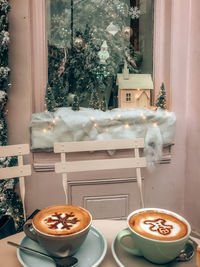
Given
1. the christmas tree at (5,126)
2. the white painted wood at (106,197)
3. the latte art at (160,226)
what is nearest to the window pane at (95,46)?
the christmas tree at (5,126)

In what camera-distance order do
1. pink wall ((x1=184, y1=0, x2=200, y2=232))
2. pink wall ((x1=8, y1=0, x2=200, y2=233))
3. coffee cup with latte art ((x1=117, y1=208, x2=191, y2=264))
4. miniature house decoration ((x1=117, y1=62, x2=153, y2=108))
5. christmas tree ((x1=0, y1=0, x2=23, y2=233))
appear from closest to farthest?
coffee cup with latte art ((x1=117, y1=208, x2=191, y2=264)) < christmas tree ((x1=0, y1=0, x2=23, y2=233)) < pink wall ((x1=8, y1=0, x2=200, y2=233)) < pink wall ((x1=184, y1=0, x2=200, y2=232)) < miniature house decoration ((x1=117, y1=62, x2=153, y2=108))

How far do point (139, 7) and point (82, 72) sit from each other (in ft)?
2.27

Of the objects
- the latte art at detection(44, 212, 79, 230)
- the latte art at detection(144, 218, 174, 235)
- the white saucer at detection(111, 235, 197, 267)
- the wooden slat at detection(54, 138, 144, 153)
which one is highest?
the wooden slat at detection(54, 138, 144, 153)

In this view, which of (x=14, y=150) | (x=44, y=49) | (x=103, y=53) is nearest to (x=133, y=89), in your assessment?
(x=103, y=53)

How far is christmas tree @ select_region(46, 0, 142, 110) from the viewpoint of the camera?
1.98 meters

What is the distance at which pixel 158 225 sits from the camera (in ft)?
2.23

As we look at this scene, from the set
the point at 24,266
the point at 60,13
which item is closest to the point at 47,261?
the point at 24,266

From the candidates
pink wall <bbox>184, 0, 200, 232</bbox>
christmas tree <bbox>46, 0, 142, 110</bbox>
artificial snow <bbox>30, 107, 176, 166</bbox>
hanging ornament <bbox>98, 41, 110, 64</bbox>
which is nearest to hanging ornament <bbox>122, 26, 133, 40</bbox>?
christmas tree <bbox>46, 0, 142, 110</bbox>

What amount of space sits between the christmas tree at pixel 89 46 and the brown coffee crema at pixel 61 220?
4.37ft

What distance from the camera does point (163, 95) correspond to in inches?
77.7

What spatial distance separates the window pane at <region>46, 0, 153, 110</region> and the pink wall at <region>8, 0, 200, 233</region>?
Result: 139 millimetres

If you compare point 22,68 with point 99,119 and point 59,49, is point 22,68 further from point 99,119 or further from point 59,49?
point 99,119

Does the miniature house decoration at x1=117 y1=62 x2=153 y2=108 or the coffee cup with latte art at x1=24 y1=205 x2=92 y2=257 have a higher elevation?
the miniature house decoration at x1=117 y1=62 x2=153 y2=108

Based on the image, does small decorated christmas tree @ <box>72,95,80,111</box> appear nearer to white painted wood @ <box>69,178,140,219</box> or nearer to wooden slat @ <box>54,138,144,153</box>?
white painted wood @ <box>69,178,140,219</box>
